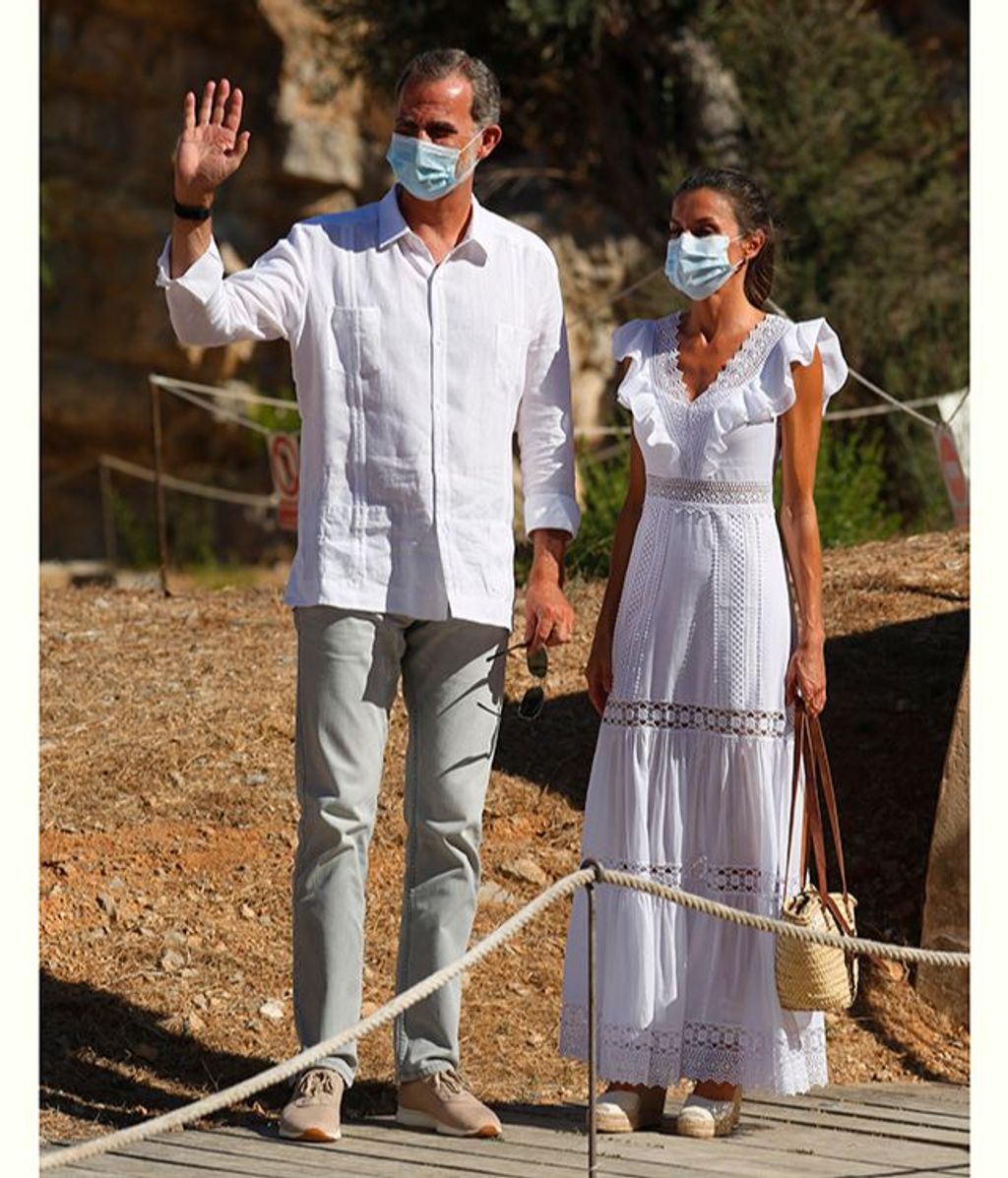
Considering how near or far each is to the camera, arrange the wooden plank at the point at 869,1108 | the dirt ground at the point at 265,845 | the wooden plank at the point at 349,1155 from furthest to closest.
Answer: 1. the dirt ground at the point at 265,845
2. the wooden plank at the point at 869,1108
3. the wooden plank at the point at 349,1155

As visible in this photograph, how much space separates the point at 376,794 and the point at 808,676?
2.99ft

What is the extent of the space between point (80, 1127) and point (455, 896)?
949 mm

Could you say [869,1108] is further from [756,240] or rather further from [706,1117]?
[756,240]

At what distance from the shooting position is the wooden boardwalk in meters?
4.07

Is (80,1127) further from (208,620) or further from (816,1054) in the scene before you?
(208,620)

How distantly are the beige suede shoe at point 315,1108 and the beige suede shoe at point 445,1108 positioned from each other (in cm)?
17

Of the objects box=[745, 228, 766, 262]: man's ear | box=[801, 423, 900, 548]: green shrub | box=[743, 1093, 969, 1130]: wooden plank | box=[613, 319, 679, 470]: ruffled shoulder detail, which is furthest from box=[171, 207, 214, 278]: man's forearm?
box=[801, 423, 900, 548]: green shrub

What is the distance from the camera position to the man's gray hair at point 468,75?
4398 millimetres

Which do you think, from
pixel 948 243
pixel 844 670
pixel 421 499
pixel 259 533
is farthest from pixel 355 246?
pixel 259 533

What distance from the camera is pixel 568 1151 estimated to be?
4.29 m

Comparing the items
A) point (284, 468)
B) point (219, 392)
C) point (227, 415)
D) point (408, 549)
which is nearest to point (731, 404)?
point (408, 549)

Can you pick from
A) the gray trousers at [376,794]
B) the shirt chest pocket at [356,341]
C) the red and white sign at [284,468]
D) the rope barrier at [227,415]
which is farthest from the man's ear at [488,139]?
the rope barrier at [227,415]

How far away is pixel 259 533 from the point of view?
1700cm

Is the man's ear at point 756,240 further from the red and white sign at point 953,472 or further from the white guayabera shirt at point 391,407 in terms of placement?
the red and white sign at point 953,472
